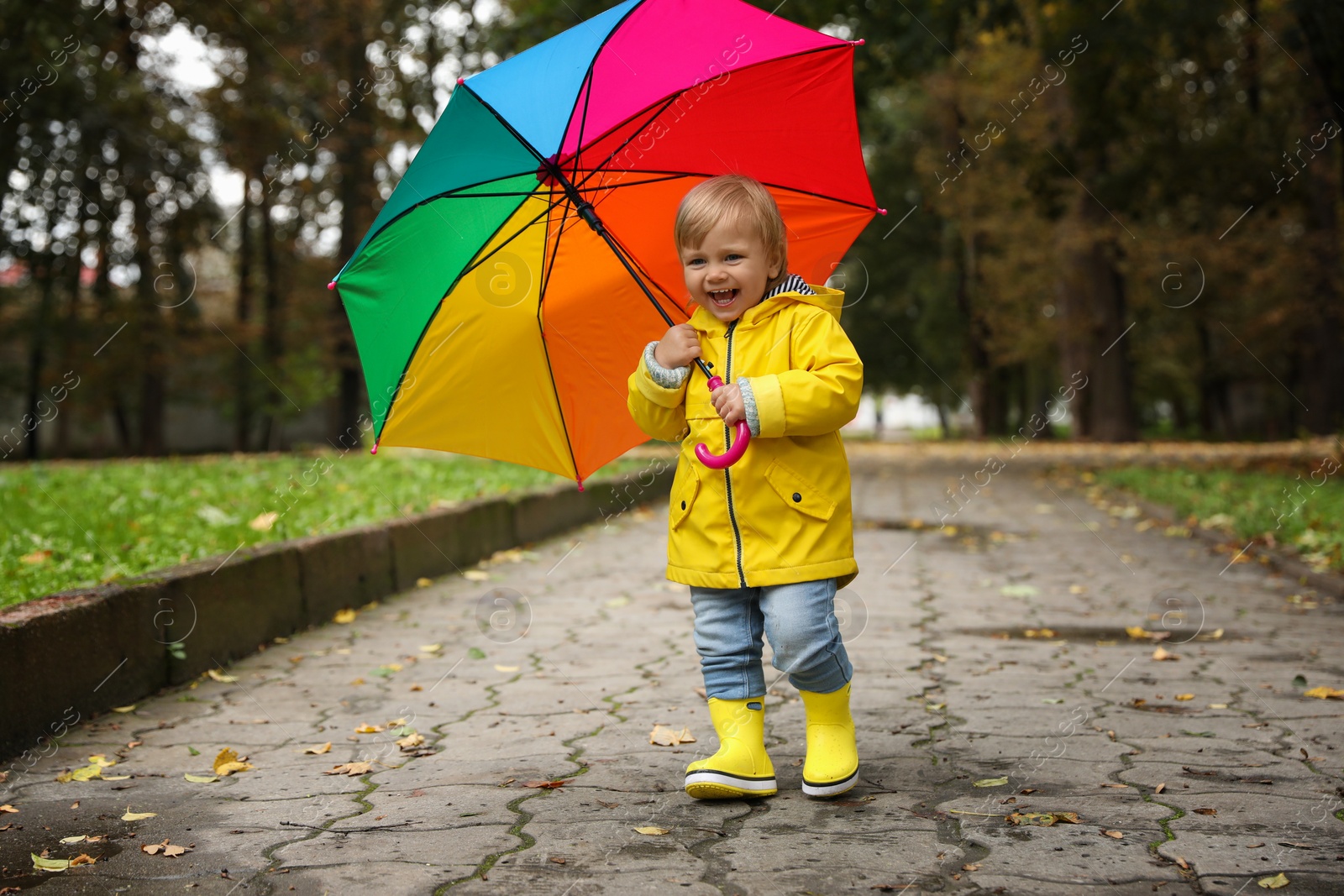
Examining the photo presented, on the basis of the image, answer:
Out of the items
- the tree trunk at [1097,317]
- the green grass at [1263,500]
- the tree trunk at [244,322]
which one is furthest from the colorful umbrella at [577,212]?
Answer: the tree trunk at [244,322]

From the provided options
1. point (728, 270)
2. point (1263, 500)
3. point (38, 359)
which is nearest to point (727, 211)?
point (728, 270)

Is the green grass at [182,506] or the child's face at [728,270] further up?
the child's face at [728,270]

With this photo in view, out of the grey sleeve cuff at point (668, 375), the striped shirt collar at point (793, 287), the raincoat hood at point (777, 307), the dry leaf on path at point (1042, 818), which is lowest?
the dry leaf on path at point (1042, 818)

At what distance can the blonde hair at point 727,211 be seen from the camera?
2998 mm

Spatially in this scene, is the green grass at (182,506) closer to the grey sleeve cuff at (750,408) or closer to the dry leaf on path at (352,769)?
the dry leaf on path at (352,769)

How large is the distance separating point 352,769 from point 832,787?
1449 millimetres

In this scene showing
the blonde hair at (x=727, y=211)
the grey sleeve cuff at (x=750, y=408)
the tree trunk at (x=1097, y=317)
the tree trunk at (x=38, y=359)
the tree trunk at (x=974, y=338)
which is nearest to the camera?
the grey sleeve cuff at (x=750, y=408)

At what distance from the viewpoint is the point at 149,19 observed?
19.2 metres

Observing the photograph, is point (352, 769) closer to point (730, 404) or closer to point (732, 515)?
point (732, 515)

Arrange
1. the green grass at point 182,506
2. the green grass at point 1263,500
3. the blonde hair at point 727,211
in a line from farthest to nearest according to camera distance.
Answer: the green grass at point 1263,500
the green grass at point 182,506
the blonde hair at point 727,211

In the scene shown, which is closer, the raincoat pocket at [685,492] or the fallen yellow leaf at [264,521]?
the raincoat pocket at [685,492]

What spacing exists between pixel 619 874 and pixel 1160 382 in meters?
40.9

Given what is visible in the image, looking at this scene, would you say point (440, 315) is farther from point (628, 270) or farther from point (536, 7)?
point (536, 7)

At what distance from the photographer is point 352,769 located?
11.4ft
